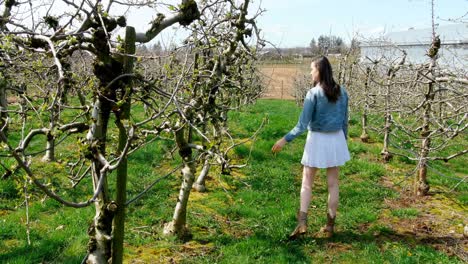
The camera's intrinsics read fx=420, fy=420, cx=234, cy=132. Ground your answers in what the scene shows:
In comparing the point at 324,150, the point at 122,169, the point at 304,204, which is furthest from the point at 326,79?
the point at 122,169

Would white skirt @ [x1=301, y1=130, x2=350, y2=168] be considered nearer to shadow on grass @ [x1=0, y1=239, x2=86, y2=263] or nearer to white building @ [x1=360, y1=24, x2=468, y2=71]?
white building @ [x1=360, y1=24, x2=468, y2=71]

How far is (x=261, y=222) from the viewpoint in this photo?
5953 millimetres

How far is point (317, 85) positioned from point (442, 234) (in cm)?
275

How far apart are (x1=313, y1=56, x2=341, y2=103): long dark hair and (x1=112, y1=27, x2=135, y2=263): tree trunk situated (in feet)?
8.44

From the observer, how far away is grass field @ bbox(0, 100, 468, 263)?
16.1 feet

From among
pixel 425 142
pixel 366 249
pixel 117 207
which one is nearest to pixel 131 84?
pixel 117 207

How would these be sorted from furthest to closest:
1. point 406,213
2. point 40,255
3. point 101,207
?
point 406,213, point 40,255, point 101,207

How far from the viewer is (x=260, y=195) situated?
22.9 feet

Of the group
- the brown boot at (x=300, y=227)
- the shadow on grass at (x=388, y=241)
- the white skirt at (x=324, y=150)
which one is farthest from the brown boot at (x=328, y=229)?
the white skirt at (x=324, y=150)

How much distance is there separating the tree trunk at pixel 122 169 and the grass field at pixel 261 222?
0.60 m

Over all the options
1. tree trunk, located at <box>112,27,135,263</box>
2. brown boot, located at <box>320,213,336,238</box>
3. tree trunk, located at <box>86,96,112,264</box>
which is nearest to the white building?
brown boot, located at <box>320,213,336,238</box>

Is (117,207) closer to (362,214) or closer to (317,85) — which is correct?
(317,85)

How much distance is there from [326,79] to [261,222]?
225 centimetres

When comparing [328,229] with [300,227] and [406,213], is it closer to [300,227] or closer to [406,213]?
[300,227]
